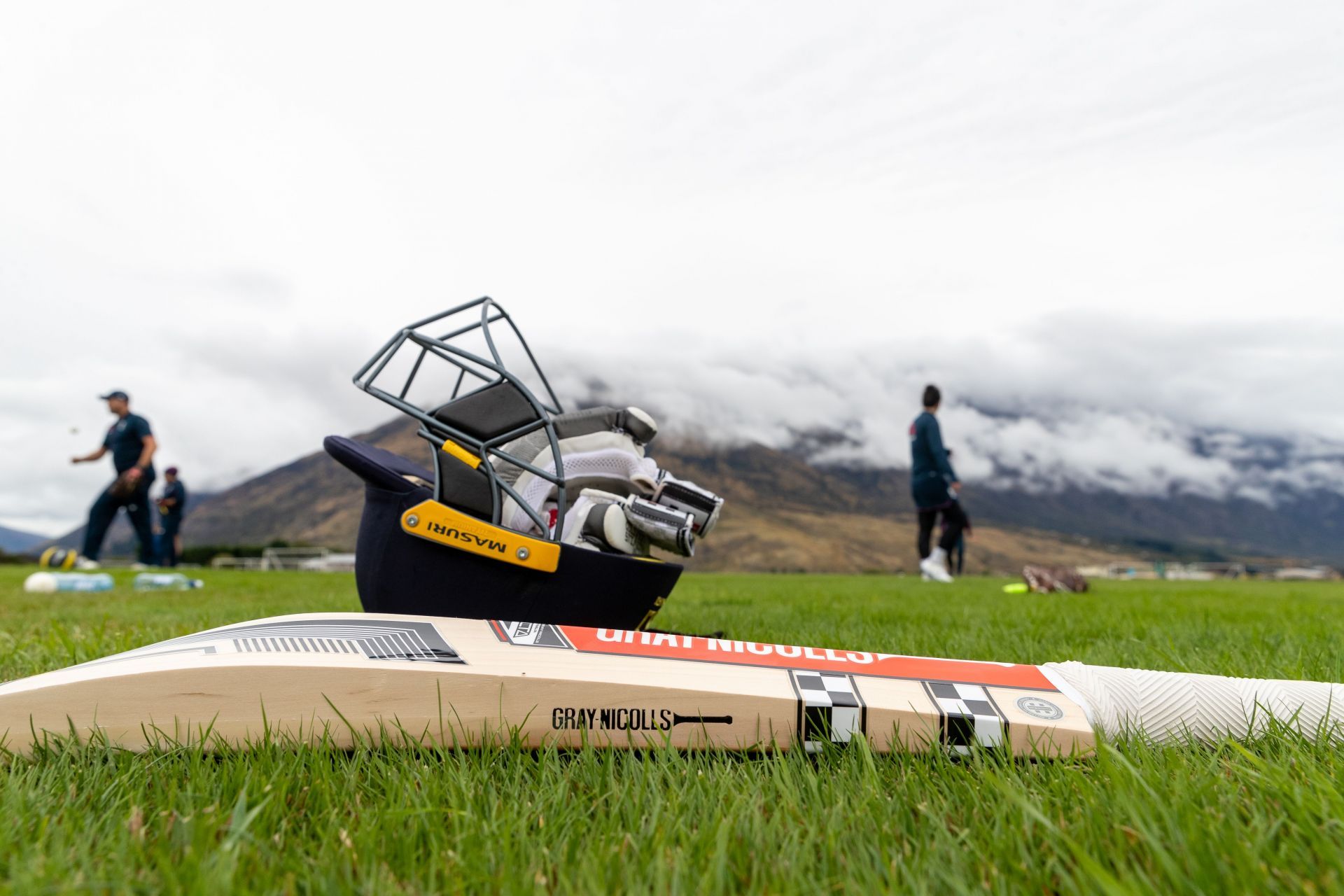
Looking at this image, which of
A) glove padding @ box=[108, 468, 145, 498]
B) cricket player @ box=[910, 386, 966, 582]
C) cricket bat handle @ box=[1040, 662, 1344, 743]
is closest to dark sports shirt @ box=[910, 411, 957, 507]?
cricket player @ box=[910, 386, 966, 582]

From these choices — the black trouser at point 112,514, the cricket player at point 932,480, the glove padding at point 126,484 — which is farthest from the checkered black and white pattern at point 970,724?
the black trouser at point 112,514

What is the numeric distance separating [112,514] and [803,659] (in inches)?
491

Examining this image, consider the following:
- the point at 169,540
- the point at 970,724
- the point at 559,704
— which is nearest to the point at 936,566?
the point at 970,724

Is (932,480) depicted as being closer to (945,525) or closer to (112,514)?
(945,525)

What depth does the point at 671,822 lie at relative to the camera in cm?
125

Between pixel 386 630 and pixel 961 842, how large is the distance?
4.79 feet

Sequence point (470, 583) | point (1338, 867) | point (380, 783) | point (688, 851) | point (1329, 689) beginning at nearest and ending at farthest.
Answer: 1. point (1338, 867)
2. point (688, 851)
3. point (380, 783)
4. point (1329, 689)
5. point (470, 583)

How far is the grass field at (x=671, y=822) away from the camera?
1042 millimetres

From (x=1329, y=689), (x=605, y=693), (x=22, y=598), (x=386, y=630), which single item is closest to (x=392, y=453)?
(x=386, y=630)

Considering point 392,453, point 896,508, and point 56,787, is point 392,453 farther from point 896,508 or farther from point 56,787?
point 896,508

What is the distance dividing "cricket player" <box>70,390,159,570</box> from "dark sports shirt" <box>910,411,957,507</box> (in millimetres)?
11273

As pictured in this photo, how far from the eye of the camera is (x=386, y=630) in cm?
198

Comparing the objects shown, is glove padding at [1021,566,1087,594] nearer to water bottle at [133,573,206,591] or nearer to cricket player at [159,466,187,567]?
water bottle at [133,573,206,591]

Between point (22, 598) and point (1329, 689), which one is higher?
point (1329, 689)
